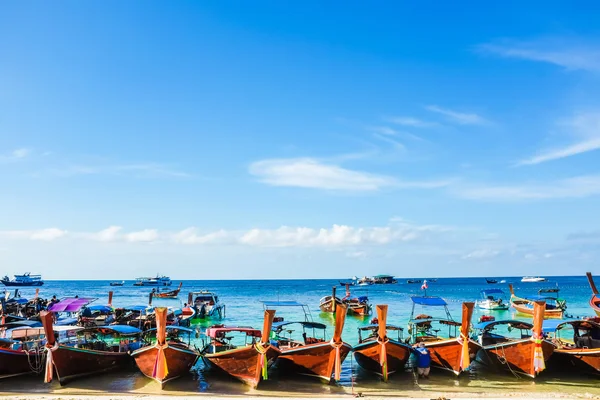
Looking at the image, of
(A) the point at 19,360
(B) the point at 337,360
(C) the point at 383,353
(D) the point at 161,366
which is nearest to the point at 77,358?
(A) the point at 19,360

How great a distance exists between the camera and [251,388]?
19.2 m

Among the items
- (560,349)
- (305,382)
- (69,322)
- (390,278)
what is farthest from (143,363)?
(390,278)

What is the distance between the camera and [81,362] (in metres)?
20.0

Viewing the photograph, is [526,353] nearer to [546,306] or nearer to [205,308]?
[205,308]

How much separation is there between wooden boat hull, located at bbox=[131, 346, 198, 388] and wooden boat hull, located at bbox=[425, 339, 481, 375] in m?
10.4

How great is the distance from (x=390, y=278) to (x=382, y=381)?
439 feet

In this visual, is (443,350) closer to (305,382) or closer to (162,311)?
(305,382)

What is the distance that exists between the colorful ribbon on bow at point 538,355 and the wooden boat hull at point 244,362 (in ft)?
34.5

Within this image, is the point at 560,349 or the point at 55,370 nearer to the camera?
the point at 55,370

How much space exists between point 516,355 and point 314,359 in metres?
8.71

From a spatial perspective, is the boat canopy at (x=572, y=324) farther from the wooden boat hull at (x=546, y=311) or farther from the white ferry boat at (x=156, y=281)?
the white ferry boat at (x=156, y=281)

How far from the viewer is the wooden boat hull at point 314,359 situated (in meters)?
19.6

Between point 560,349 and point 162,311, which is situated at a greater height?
point 162,311

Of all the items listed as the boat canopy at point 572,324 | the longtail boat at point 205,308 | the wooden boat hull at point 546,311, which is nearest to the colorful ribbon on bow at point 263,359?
the boat canopy at point 572,324
